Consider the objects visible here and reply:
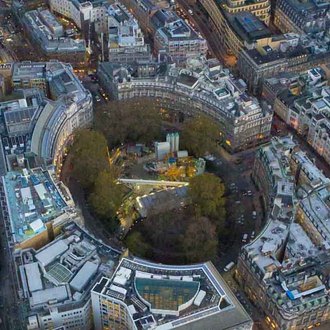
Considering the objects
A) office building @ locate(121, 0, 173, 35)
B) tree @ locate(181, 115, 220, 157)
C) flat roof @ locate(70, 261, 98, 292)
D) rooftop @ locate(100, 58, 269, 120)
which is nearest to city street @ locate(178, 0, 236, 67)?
office building @ locate(121, 0, 173, 35)

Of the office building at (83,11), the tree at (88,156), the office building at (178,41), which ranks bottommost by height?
the tree at (88,156)

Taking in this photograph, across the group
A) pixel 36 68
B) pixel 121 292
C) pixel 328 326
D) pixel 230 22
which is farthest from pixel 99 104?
pixel 328 326

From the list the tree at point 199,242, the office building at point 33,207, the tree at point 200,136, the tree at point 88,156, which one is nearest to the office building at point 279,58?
the tree at point 200,136

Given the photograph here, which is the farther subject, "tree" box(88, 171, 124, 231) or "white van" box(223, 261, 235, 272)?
"tree" box(88, 171, 124, 231)

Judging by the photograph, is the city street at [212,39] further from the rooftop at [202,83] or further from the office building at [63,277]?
the office building at [63,277]

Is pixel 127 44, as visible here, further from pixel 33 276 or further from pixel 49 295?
pixel 49 295

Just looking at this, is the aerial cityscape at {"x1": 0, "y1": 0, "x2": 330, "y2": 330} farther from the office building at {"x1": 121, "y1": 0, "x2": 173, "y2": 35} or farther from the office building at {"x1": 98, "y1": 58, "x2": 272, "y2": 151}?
the office building at {"x1": 121, "y1": 0, "x2": 173, "y2": 35}
